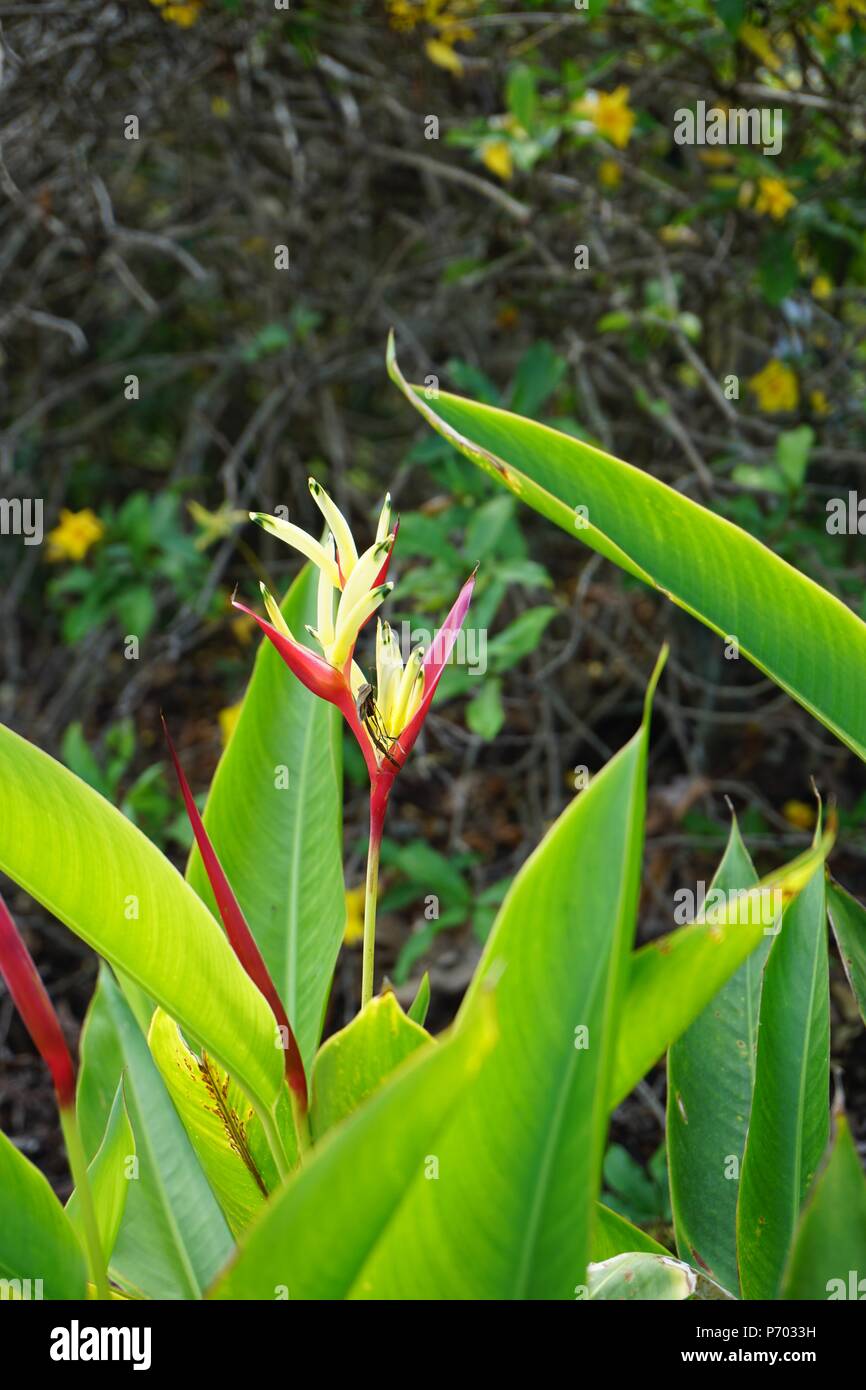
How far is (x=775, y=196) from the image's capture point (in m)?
1.82

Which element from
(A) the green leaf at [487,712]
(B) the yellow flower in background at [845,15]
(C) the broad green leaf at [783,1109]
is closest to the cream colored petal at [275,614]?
(C) the broad green leaf at [783,1109]

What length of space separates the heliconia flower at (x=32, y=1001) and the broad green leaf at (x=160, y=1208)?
222mm

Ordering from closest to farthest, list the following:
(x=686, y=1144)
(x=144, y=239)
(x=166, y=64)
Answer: (x=686, y=1144) < (x=144, y=239) < (x=166, y=64)

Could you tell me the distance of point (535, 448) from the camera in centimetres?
72

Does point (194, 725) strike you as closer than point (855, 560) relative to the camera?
No

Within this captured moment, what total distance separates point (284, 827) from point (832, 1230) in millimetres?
426

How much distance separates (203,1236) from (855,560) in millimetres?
1906

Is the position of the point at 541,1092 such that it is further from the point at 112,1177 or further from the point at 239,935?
the point at 112,1177

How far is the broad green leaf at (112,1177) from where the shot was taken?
696 millimetres

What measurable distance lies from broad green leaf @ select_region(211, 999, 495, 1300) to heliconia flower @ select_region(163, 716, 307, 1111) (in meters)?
0.15

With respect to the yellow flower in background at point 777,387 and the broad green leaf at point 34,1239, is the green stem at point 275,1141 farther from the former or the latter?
the yellow flower in background at point 777,387

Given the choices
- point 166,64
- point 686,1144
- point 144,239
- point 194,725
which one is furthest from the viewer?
point 194,725
